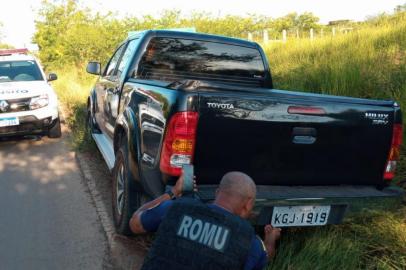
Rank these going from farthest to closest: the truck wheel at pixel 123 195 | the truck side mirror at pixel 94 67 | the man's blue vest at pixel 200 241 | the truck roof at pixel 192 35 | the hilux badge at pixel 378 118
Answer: the truck side mirror at pixel 94 67
the truck roof at pixel 192 35
the truck wheel at pixel 123 195
the hilux badge at pixel 378 118
the man's blue vest at pixel 200 241

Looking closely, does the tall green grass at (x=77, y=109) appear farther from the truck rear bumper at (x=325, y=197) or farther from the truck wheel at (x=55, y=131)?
the truck rear bumper at (x=325, y=197)

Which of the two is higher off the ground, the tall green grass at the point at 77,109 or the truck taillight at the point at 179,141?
the truck taillight at the point at 179,141

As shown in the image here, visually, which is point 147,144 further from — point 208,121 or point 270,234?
point 270,234

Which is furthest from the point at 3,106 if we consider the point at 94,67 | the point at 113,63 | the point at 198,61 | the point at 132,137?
the point at 132,137

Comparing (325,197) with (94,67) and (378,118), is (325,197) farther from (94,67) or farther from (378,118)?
(94,67)

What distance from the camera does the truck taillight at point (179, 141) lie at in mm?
3010

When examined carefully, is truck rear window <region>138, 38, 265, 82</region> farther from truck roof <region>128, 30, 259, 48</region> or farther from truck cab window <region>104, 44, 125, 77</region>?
truck cab window <region>104, 44, 125, 77</region>

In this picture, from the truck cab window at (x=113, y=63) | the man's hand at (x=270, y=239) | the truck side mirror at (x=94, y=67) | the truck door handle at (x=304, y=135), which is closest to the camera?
the man's hand at (x=270, y=239)

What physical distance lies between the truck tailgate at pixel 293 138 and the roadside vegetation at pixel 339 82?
447 millimetres

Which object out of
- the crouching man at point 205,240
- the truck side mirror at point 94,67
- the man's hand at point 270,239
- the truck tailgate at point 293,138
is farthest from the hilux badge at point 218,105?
the truck side mirror at point 94,67

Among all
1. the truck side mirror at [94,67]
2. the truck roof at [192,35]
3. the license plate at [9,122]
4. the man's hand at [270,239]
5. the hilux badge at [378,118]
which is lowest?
the license plate at [9,122]

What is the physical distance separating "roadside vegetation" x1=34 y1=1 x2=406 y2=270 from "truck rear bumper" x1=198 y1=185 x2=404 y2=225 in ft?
0.43

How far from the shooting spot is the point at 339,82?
22.1 feet

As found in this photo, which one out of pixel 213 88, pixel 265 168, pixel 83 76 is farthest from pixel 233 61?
pixel 83 76
